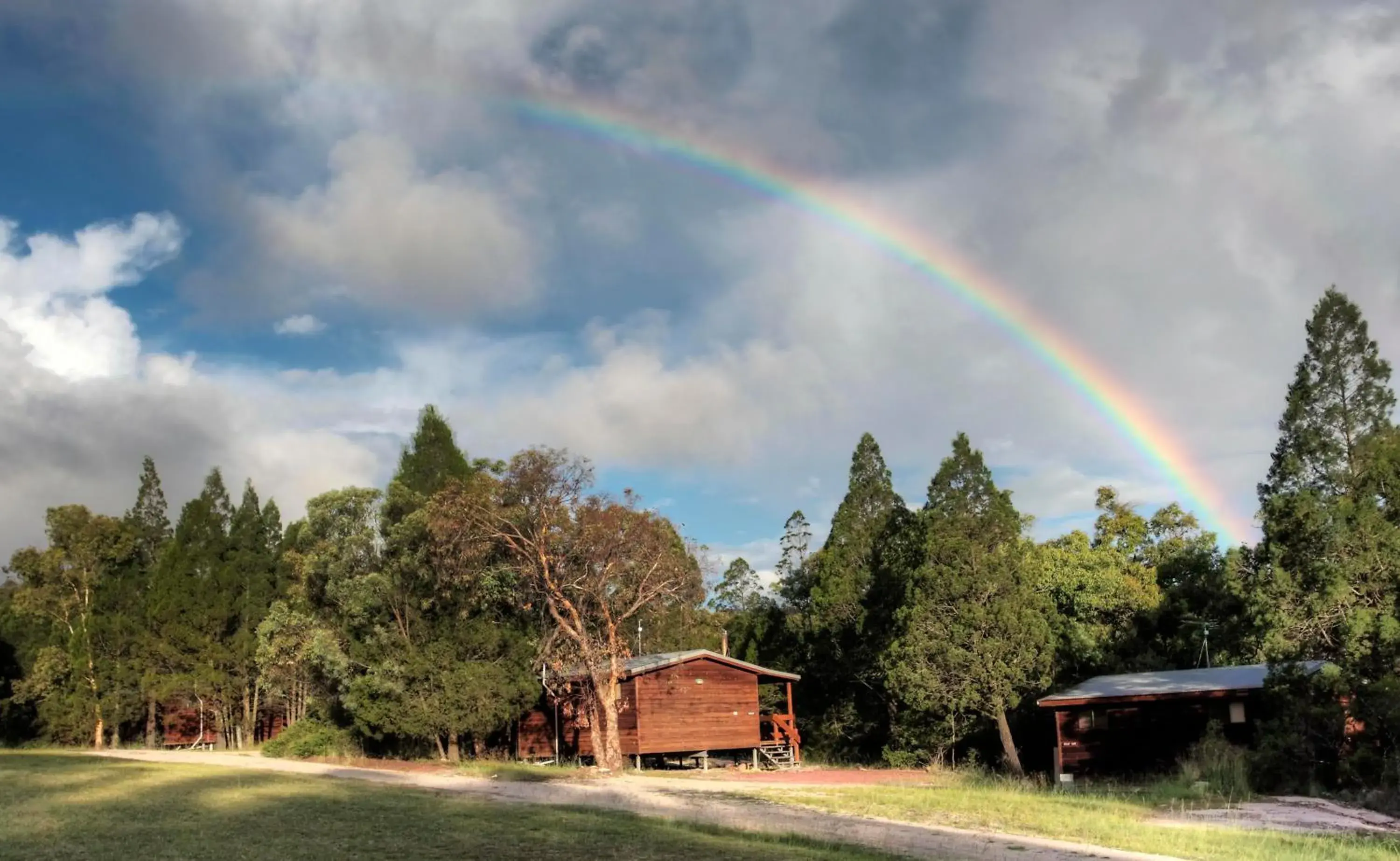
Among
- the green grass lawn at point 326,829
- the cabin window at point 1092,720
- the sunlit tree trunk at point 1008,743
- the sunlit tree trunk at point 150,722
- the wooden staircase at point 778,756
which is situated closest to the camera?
the green grass lawn at point 326,829

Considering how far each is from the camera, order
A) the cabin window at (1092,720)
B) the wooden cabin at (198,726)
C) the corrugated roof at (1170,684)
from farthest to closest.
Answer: the wooden cabin at (198,726), the cabin window at (1092,720), the corrugated roof at (1170,684)

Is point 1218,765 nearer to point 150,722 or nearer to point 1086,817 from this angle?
point 1086,817

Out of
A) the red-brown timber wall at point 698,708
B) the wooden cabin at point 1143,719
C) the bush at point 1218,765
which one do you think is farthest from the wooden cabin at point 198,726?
the bush at point 1218,765

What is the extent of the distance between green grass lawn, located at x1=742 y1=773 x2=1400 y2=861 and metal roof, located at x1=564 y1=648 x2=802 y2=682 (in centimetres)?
1062

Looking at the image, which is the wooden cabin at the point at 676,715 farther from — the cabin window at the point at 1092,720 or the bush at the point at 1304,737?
the bush at the point at 1304,737

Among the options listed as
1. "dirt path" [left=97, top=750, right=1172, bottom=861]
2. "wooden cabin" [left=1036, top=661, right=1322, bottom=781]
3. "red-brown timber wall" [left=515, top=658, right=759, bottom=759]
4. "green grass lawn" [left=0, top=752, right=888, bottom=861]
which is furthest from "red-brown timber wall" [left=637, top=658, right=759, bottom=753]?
"green grass lawn" [left=0, top=752, right=888, bottom=861]

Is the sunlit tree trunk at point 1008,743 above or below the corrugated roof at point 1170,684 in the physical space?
below

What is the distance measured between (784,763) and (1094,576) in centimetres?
1489

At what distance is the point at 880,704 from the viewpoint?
40.4 metres

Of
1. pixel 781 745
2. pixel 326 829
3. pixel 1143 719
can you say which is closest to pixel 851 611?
pixel 781 745

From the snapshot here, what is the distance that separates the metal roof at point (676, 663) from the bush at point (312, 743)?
30.7ft

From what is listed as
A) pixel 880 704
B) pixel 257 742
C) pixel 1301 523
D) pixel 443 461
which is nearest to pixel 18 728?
pixel 257 742

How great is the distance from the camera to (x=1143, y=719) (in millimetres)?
28141

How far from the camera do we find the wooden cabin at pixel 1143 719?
2669 centimetres
